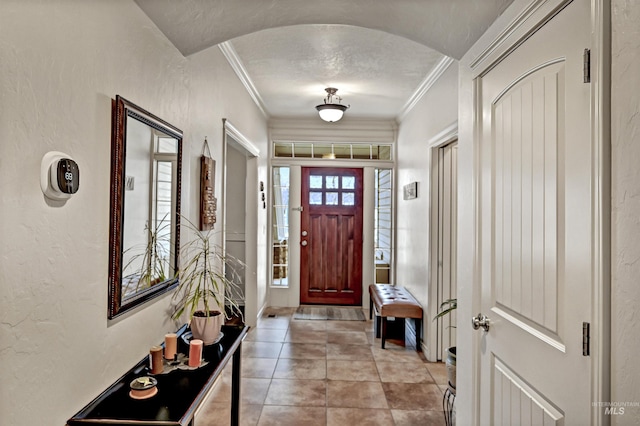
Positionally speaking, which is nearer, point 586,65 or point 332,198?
→ point 586,65

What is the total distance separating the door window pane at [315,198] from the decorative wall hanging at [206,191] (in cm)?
283

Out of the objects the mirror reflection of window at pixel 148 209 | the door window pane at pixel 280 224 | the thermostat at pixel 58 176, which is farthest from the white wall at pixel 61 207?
the door window pane at pixel 280 224

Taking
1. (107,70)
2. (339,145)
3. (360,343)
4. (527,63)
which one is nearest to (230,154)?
(339,145)

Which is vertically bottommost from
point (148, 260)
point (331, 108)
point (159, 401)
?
point (159, 401)

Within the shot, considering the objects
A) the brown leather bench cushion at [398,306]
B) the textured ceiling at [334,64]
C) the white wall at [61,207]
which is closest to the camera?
the white wall at [61,207]

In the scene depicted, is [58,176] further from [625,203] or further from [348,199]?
[348,199]

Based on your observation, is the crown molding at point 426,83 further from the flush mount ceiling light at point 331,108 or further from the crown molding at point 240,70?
the crown molding at point 240,70

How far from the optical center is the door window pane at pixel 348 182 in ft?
17.7

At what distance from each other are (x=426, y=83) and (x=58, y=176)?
3.30 meters

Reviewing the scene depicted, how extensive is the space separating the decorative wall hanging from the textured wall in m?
2.08

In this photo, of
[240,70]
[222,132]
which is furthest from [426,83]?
[222,132]

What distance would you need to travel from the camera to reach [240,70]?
337 centimetres

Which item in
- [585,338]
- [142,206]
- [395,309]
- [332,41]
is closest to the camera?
[585,338]

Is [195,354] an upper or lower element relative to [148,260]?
lower
